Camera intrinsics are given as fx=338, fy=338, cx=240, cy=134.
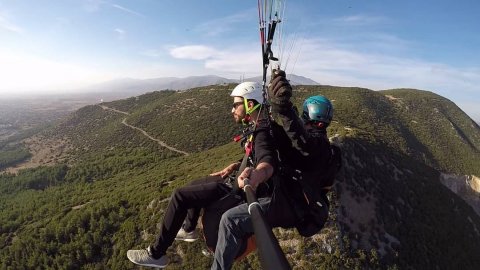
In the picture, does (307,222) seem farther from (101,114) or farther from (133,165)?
(101,114)

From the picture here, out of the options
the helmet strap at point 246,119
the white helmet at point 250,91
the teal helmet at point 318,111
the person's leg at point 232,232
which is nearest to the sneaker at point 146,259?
the person's leg at point 232,232

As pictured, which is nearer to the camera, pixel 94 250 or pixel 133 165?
pixel 94 250

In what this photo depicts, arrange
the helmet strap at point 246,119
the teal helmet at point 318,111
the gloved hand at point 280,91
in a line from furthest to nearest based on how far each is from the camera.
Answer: the teal helmet at point 318,111, the helmet strap at point 246,119, the gloved hand at point 280,91

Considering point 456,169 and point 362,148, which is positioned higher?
point 362,148

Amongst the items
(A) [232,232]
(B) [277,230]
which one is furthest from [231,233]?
(B) [277,230]

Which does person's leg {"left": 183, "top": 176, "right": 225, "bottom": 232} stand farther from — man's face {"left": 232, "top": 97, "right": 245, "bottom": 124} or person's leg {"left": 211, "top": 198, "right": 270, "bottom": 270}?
man's face {"left": 232, "top": 97, "right": 245, "bottom": 124}

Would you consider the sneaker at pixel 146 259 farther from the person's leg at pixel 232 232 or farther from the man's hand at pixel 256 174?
the man's hand at pixel 256 174

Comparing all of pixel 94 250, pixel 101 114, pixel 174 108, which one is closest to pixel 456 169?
pixel 174 108
